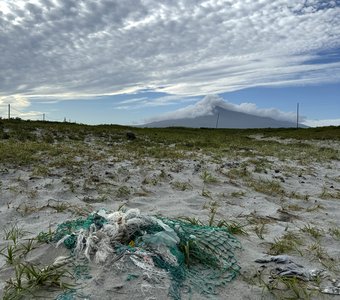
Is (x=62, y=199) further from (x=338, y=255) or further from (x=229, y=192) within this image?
(x=338, y=255)

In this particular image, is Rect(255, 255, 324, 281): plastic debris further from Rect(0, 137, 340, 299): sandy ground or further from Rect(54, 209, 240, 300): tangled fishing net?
Rect(54, 209, 240, 300): tangled fishing net

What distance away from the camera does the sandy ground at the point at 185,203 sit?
3788 mm

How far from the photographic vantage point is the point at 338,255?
14.8 ft

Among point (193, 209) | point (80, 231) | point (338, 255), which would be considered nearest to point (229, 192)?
point (193, 209)

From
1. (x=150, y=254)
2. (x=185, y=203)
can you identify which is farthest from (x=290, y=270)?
(x=185, y=203)

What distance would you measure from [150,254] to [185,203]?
3.19m

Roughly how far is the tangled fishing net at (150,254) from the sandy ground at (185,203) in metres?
0.07

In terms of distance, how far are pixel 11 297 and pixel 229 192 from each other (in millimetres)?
5758

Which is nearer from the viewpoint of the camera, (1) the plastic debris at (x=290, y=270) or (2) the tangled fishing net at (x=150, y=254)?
(2) the tangled fishing net at (x=150, y=254)

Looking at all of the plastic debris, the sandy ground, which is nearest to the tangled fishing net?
the sandy ground

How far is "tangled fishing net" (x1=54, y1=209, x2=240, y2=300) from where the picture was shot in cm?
356

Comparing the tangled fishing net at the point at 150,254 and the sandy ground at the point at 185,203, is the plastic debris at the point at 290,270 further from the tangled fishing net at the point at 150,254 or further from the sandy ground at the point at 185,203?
the tangled fishing net at the point at 150,254

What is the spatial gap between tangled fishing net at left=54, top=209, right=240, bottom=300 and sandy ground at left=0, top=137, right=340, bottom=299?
66 mm

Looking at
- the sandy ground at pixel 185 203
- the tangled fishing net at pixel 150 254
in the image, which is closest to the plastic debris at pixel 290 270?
the sandy ground at pixel 185 203
